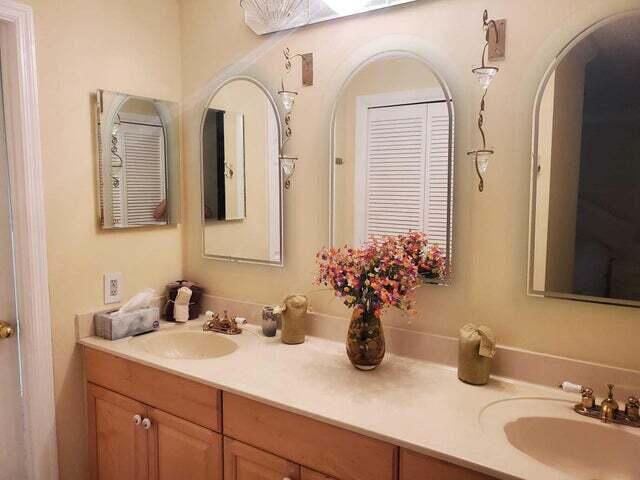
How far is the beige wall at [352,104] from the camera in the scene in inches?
65.9

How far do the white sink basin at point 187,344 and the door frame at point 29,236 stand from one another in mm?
354

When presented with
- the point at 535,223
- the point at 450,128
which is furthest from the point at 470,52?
the point at 535,223

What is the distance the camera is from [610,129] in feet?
4.37

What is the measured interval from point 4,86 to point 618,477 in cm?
226

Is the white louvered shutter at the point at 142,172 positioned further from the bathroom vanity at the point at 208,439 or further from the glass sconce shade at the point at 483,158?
the glass sconce shade at the point at 483,158

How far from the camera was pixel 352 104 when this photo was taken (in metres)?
1.80

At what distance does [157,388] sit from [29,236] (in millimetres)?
723

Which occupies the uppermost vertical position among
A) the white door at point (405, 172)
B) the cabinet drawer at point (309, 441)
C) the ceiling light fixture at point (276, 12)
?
the ceiling light fixture at point (276, 12)

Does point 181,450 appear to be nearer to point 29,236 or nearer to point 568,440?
point 29,236

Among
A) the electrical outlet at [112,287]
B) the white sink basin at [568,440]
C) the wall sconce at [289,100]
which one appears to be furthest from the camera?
the electrical outlet at [112,287]

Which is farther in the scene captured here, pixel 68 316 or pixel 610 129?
pixel 68 316

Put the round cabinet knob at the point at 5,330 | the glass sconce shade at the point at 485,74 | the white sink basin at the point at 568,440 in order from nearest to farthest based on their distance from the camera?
the white sink basin at the point at 568,440 → the glass sconce shade at the point at 485,74 → the round cabinet knob at the point at 5,330

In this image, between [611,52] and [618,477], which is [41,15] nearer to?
[611,52]

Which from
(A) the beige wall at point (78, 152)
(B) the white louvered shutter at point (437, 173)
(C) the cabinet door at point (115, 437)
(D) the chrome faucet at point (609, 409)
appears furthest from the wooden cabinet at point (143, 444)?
(D) the chrome faucet at point (609, 409)
